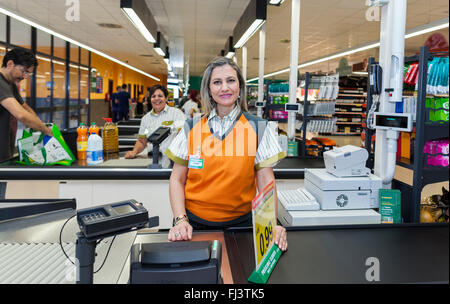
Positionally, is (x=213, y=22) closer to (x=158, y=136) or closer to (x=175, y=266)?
(x=158, y=136)

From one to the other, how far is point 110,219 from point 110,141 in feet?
10.3

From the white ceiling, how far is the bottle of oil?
15.3 ft

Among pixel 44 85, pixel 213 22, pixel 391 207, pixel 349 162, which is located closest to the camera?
pixel 391 207

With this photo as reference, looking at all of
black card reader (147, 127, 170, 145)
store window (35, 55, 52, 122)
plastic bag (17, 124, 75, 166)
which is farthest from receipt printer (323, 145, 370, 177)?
store window (35, 55, 52, 122)

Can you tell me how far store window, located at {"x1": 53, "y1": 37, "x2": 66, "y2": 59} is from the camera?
11.6 metres

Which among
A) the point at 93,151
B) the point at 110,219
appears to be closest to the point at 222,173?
the point at 110,219

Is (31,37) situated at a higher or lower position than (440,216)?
higher

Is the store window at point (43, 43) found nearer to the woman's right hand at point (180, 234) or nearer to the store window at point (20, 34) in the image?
the store window at point (20, 34)

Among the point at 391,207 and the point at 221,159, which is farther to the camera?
the point at 391,207

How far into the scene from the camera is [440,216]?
1713 mm

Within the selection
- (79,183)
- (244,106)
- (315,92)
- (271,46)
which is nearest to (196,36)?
(271,46)

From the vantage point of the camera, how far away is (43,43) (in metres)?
10.7
